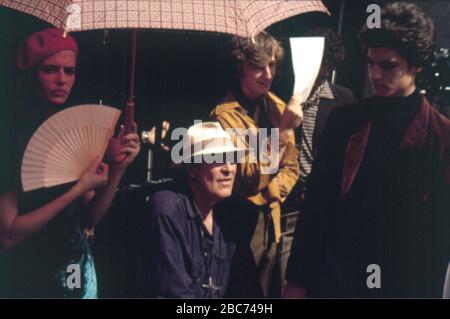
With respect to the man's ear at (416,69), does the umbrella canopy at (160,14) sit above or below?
above

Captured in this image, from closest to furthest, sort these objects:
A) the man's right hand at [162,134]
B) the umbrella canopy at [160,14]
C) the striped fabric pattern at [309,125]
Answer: the umbrella canopy at [160,14] < the man's right hand at [162,134] < the striped fabric pattern at [309,125]

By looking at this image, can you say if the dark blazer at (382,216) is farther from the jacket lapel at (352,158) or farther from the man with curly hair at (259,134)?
the man with curly hair at (259,134)

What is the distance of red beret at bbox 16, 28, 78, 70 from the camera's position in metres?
4.27

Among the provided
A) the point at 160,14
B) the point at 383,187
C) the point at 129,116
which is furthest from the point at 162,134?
the point at 383,187

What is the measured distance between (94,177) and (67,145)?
0.27 meters

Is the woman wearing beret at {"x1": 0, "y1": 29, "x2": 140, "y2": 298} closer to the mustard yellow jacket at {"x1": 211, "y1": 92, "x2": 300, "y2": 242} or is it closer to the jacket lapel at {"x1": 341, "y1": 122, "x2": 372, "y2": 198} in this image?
the mustard yellow jacket at {"x1": 211, "y1": 92, "x2": 300, "y2": 242}

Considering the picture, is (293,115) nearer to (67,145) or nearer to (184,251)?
(184,251)

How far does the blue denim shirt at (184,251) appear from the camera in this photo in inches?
168

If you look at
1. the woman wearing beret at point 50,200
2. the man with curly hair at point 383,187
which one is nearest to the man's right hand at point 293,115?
the man with curly hair at point 383,187

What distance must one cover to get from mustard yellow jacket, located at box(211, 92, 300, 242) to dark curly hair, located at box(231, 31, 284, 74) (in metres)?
0.24

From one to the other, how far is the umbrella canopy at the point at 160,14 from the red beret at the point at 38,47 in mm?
611
